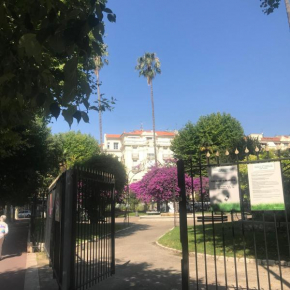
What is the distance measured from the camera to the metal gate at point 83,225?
5.29 m

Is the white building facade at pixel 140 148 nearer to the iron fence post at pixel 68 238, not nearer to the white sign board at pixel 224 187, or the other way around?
the iron fence post at pixel 68 238

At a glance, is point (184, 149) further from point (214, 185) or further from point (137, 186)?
point (214, 185)

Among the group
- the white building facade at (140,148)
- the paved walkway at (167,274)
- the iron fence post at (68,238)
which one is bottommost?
the paved walkway at (167,274)

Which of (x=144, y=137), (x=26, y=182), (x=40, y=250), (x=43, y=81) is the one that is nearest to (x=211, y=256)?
(x=40, y=250)

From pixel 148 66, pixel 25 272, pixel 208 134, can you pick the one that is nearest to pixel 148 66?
pixel 148 66

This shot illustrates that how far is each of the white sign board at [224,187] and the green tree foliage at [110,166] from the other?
16.8 metres

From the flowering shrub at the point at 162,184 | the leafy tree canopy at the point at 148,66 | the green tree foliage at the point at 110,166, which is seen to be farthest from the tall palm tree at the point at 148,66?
the green tree foliage at the point at 110,166

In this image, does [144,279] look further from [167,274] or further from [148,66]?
[148,66]

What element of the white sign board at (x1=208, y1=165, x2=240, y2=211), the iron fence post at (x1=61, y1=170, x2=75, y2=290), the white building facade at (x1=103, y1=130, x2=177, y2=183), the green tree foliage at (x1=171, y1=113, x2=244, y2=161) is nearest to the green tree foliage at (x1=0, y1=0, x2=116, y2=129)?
the iron fence post at (x1=61, y1=170, x2=75, y2=290)

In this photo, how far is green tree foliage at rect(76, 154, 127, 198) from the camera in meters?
21.8

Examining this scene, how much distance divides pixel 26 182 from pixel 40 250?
4267 mm

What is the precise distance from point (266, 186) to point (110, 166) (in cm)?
1810

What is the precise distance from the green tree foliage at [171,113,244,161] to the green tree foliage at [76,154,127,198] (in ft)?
54.9

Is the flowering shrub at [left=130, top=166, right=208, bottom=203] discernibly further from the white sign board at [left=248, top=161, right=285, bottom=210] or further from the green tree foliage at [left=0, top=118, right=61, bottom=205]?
the white sign board at [left=248, top=161, right=285, bottom=210]
